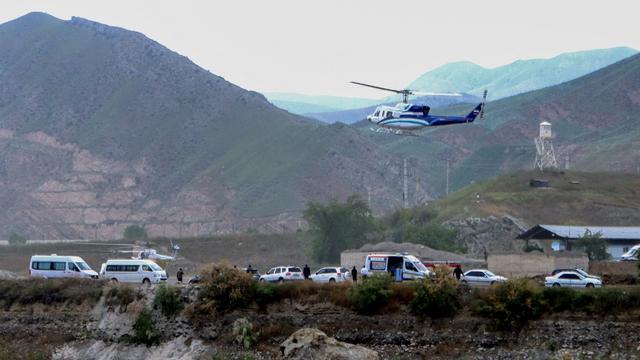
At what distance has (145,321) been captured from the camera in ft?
177

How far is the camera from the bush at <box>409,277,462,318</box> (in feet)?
160

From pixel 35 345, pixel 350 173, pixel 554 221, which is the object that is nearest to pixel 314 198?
pixel 350 173

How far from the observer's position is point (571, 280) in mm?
56906

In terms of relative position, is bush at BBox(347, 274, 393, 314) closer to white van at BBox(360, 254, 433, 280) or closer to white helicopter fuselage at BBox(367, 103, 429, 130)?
white van at BBox(360, 254, 433, 280)

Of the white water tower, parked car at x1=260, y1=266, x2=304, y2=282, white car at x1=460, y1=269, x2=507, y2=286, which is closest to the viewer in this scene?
white car at x1=460, y1=269, x2=507, y2=286

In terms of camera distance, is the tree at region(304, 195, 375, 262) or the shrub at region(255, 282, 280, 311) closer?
the shrub at region(255, 282, 280, 311)

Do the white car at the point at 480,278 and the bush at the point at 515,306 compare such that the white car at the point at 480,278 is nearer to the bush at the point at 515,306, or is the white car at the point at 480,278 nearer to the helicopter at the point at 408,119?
the bush at the point at 515,306

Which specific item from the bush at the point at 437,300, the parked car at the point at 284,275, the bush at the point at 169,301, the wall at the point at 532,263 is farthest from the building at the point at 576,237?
the bush at the point at 437,300

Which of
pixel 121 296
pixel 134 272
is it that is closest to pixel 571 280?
pixel 121 296

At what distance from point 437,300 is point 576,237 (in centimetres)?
5504

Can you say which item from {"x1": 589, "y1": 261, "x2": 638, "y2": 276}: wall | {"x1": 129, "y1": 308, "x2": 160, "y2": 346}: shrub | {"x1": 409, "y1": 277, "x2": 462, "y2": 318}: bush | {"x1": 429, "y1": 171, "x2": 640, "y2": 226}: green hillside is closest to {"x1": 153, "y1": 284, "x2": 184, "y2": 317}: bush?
{"x1": 129, "y1": 308, "x2": 160, "y2": 346}: shrub

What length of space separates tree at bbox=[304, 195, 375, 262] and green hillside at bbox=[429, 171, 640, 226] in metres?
9.04

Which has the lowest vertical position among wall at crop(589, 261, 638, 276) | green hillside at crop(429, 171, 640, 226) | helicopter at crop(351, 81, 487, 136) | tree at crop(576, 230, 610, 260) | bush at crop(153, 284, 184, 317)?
bush at crop(153, 284, 184, 317)

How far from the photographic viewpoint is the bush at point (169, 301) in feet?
177
